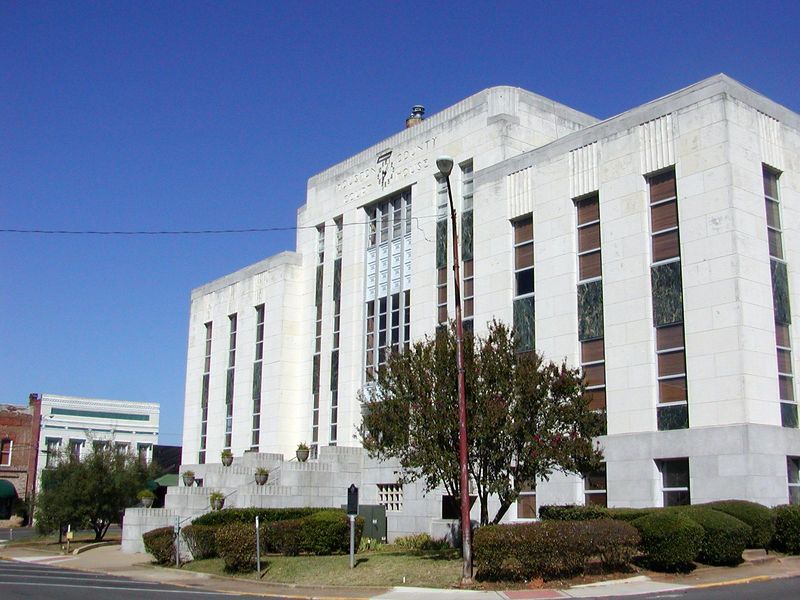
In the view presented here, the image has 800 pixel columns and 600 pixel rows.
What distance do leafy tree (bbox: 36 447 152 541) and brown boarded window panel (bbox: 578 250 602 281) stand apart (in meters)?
24.4

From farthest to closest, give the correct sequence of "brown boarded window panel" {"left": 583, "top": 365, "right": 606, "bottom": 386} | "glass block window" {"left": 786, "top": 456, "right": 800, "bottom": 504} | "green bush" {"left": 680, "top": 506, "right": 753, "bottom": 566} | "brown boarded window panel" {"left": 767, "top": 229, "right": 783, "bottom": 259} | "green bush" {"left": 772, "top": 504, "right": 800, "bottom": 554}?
1. "brown boarded window panel" {"left": 583, "top": 365, "right": 606, "bottom": 386}
2. "brown boarded window panel" {"left": 767, "top": 229, "right": 783, "bottom": 259}
3. "glass block window" {"left": 786, "top": 456, "right": 800, "bottom": 504}
4. "green bush" {"left": 772, "top": 504, "right": 800, "bottom": 554}
5. "green bush" {"left": 680, "top": 506, "right": 753, "bottom": 566}

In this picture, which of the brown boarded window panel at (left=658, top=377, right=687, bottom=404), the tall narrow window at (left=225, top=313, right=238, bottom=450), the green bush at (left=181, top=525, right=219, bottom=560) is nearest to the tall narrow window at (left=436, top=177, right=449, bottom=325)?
the brown boarded window panel at (left=658, top=377, right=687, bottom=404)

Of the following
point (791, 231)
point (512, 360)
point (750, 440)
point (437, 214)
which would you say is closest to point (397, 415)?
point (512, 360)

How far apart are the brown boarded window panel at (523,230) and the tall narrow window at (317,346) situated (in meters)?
15.0

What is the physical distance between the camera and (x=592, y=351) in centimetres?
3061

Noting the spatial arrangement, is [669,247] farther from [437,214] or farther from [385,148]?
[385,148]

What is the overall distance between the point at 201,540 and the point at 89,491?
550 inches

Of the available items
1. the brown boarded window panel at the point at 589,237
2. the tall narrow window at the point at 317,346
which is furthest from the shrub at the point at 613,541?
the tall narrow window at the point at 317,346

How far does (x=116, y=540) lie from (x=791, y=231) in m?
33.6

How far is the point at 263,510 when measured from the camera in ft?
108

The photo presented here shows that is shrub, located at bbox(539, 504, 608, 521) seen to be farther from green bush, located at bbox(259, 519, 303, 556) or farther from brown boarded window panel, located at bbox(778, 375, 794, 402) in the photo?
green bush, located at bbox(259, 519, 303, 556)

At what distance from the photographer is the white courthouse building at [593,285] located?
1045 inches

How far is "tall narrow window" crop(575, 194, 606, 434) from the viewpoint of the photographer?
98.8 ft

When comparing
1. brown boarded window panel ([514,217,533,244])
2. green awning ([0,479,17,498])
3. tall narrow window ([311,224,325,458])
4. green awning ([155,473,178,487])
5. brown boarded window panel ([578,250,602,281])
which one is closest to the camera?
brown boarded window panel ([578,250,602,281])
